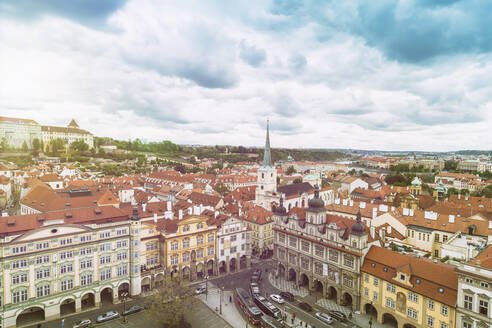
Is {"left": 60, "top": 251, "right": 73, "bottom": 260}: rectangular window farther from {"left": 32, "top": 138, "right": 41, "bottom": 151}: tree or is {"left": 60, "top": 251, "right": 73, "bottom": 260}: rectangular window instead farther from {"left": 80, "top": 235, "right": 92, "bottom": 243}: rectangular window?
{"left": 32, "top": 138, "right": 41, "bottom": 151}: tree

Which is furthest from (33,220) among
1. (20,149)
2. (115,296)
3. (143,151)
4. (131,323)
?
(143,151)

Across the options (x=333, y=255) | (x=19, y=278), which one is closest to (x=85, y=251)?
(x=19, y=278)

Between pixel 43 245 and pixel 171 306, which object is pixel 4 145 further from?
pixel 171 306

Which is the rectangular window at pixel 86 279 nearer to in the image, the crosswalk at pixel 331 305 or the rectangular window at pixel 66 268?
the rectangular window at pixel 66 268

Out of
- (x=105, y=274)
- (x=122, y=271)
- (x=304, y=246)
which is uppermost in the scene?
(x=304, y=246)

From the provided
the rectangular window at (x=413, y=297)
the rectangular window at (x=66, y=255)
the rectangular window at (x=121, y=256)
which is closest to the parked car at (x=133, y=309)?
the rectangular window at (x=121, y=256)

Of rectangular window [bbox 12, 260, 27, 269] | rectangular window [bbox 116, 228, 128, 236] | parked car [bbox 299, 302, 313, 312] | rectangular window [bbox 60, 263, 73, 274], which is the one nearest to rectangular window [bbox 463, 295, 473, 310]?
parked car [bbox 299, 302, 313, 312]

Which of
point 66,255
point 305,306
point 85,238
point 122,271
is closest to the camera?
point 66,255
